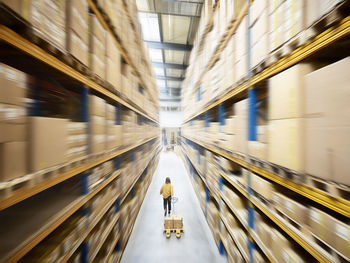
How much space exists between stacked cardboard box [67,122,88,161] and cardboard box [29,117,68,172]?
52mm

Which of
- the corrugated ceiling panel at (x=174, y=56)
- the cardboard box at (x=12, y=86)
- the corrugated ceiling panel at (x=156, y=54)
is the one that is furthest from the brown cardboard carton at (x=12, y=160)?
the corrugated ceiling panel at (x=174, y=56)

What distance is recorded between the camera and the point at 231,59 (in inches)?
63.6

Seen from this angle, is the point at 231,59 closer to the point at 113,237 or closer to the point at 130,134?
the point at 130,134

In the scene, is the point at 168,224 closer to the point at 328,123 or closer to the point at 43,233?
the point at 43,233

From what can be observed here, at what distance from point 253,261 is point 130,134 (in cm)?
219

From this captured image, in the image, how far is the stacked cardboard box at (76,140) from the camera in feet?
3.38

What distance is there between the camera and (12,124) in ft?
2.21

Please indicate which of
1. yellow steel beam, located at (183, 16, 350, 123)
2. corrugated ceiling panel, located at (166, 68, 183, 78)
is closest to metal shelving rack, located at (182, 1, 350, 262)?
yellow steel beam, located at (183, 16, 350, 123)

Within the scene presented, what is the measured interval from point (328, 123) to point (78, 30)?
1.68 metres

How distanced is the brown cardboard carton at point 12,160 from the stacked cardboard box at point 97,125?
0.57 meters

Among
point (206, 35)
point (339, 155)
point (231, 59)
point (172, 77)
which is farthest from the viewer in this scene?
point (172, 77)

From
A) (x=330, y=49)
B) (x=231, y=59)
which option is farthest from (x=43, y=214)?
(x=231, y=59)

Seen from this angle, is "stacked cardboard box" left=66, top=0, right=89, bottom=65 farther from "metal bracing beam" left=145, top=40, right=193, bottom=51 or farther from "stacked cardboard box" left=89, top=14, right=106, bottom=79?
"metal bracing beam" left=145, top=40, right=193, bottom=51

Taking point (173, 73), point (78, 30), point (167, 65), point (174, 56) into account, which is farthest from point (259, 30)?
point (173, 73)
